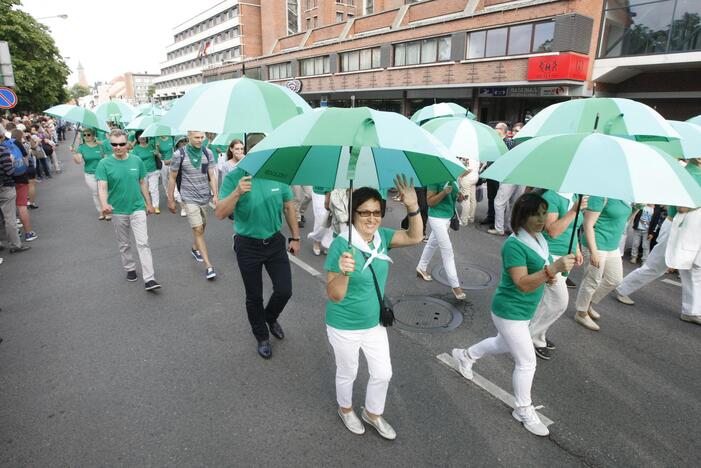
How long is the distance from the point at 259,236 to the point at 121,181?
9.15 feet

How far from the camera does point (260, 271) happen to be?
374cm

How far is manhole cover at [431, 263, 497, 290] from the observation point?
5.70 metres

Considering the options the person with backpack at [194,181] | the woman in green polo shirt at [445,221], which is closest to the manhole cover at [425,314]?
the woman in green polo shirt at [445,221]

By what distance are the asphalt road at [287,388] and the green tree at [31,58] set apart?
32.3 metres

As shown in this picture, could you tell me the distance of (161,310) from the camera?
4.82 metres

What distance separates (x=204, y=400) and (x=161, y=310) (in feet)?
6.37

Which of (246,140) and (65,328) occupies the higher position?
(246,140)

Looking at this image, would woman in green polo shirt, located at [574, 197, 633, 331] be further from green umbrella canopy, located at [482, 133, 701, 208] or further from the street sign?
the street sign

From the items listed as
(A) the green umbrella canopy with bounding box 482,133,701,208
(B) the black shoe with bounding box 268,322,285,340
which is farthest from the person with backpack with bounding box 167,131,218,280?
(A) the green umbrella canopy with bounding box 482,133,701,208

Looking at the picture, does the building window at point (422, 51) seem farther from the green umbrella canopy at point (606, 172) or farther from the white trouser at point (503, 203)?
the green umbrella canopy at point (606, 172)

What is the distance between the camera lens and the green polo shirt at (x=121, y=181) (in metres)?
5.22

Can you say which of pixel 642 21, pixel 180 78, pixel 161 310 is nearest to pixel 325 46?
pixel 642 21

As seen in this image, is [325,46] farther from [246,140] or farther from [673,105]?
[246,140]

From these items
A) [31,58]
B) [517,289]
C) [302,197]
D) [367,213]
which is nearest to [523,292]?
[517,289]
